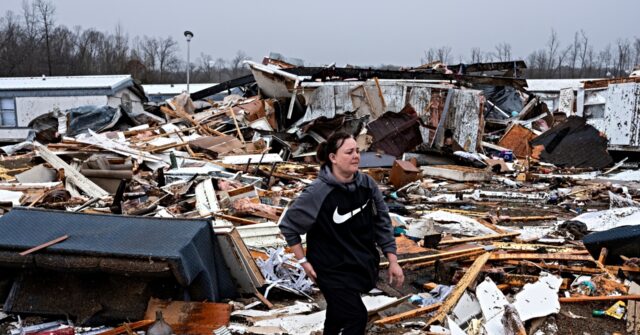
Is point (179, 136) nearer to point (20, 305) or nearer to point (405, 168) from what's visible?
→ point (405, 168)

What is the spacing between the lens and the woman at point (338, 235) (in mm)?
3029

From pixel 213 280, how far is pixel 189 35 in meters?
20.8

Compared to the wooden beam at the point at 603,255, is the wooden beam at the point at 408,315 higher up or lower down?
lower down

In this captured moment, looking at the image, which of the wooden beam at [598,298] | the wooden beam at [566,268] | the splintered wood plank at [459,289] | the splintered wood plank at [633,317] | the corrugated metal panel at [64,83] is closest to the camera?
the splintered wood plank at [633,317]

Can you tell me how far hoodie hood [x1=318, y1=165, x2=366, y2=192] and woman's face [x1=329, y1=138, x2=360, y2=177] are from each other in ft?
0.18

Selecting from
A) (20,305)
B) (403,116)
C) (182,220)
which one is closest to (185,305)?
(182,220)

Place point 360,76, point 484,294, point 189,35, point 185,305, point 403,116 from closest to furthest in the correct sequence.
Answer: point 185,305
point 484,294
point 403,116
point 360,76
point 189,35

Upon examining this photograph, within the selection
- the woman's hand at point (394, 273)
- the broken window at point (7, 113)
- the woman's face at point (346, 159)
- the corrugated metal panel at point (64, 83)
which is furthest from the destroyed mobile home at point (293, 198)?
the broken window at point (7, 113)

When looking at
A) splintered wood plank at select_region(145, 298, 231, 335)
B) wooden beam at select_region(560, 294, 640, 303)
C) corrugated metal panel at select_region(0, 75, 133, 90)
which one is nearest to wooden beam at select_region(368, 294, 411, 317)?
splintered wood plank at select_region(145, 298, 231, 335)

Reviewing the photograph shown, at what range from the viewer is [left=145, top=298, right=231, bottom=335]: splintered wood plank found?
157 inches

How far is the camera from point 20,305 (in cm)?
416

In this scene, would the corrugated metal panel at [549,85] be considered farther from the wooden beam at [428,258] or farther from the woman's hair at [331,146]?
the woman's hair at [331,146]

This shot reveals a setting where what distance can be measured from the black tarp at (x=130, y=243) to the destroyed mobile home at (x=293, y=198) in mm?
16

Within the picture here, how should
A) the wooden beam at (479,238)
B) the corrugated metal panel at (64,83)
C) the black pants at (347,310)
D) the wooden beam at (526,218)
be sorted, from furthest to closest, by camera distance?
the corrugated metal panel at (64,83)
the wooden beam at (526,218)
the wooden beam at (479,238)
the black pants at (347,310)
